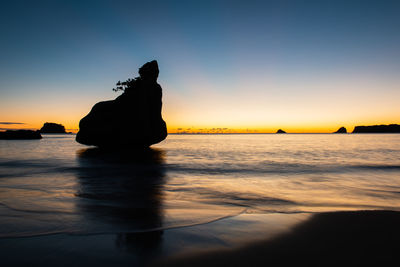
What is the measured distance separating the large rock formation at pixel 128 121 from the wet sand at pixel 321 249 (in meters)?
26.7

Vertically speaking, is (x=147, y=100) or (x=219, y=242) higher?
(x=147, y=100)

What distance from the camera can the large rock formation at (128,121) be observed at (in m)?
28.2

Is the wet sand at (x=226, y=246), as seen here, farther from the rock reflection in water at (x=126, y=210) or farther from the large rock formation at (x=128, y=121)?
the large rock formation at (x=128, y=121)

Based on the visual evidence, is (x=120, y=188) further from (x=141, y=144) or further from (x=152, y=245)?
(x=141, y=144)

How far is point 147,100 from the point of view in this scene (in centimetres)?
3056

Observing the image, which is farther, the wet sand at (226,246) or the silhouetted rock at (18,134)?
the silhouetted rock at (18,134)

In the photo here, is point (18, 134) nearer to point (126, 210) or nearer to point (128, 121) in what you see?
point (128, 121)

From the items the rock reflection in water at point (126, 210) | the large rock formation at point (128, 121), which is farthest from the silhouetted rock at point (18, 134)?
the rock reflection in water at point (126, 210)

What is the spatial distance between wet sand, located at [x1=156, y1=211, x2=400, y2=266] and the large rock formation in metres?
26.7

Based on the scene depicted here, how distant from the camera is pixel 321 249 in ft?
Answer: 10.9

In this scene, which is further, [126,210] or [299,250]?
[126,210]

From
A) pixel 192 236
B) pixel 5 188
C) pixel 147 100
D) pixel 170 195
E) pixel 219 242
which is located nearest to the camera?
pixel 219 242

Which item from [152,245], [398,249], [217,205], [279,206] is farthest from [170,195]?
[398,249]

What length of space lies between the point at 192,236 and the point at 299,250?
67.1 inches
